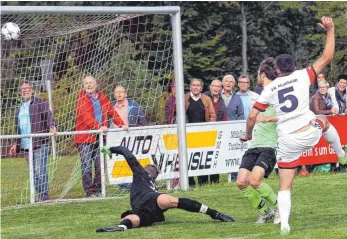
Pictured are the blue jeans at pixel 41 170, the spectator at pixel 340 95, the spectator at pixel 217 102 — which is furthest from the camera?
the spectator at pixel 340 95

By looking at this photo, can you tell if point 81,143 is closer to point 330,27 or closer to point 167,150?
point 167,150

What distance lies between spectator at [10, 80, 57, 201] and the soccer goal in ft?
0.16

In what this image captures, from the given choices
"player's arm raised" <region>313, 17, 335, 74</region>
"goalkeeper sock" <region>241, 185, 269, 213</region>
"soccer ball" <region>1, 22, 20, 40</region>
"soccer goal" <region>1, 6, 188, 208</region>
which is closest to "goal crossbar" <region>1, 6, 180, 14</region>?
"soccer goal" <region>1, 6, 188, 208</region>

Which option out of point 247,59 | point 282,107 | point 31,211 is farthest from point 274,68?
point 247,59

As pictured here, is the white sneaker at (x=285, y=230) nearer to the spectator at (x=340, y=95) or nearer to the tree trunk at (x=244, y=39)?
the spectator at (x=340, y=95)

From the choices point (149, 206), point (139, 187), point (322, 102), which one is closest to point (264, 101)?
point (149, 206)

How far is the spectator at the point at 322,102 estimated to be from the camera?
68.2 ft

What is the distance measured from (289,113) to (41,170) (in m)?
6.14

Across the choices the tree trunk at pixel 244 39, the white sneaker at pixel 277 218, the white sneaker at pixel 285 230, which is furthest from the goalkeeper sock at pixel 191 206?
the tree trunk at pixel 244 39

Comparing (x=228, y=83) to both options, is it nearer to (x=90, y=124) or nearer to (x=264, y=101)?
(x=90, y=124)

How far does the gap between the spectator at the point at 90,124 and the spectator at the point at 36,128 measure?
60cm

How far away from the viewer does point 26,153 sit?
658 inches

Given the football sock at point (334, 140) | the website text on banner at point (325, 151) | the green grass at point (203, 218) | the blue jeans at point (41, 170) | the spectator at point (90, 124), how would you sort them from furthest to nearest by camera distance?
1. the website text on banner at point (325, 151)
2. the spectator at point (90, 124)
3. the blue jeans at point (41, 170)
4. the football sock at point (334, 140)
5. the green grass at point (203, 218)

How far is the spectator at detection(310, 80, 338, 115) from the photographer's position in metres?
20.8
